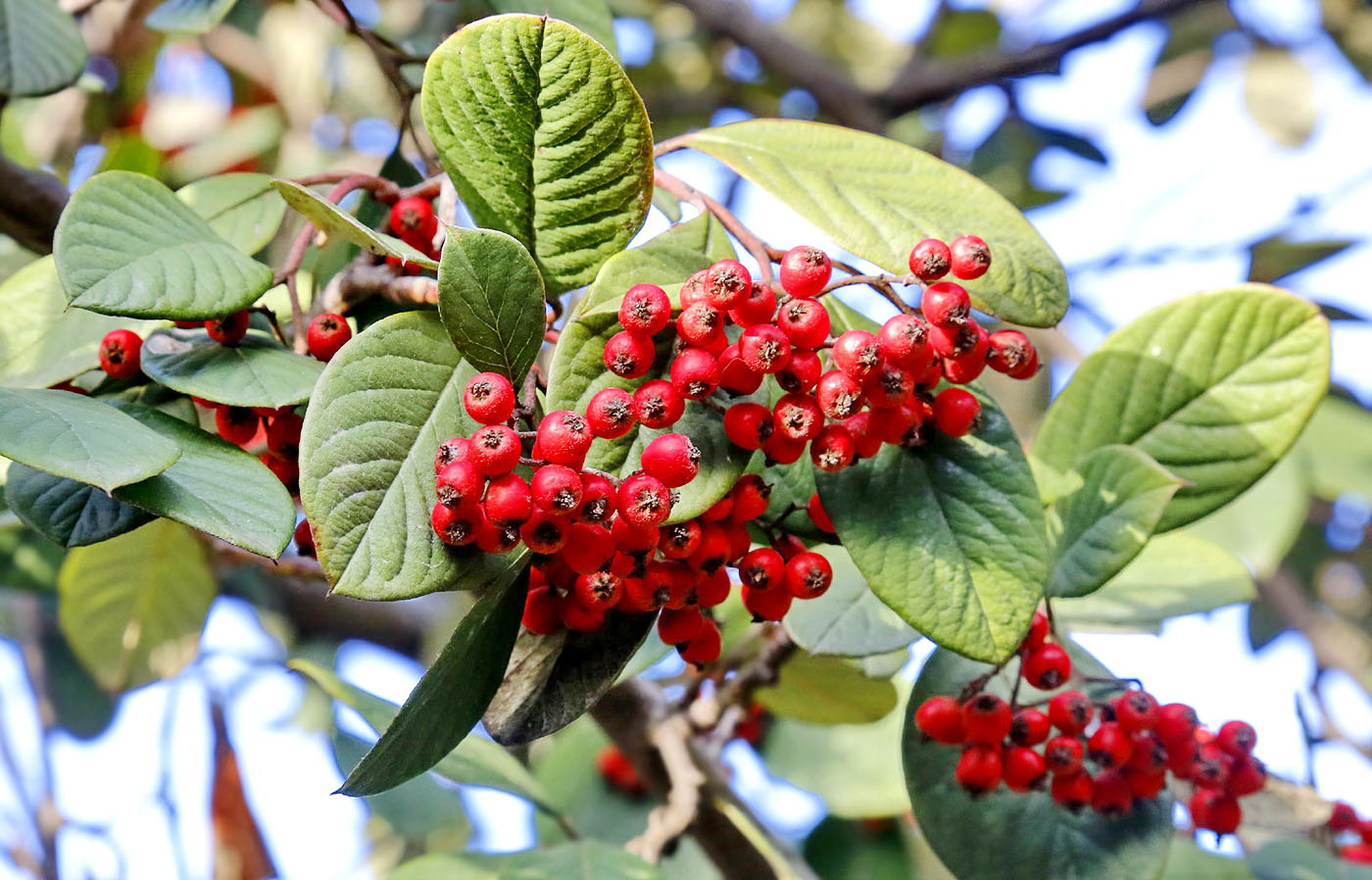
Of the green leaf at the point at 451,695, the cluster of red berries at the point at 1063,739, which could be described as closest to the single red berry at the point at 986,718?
the cluster of red berries at the point at 1063,739

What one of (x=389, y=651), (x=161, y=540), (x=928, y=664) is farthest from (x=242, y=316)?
(x=389, y=651)

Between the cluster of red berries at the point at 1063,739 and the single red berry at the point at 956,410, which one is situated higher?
the single red berry at the point at 956,410

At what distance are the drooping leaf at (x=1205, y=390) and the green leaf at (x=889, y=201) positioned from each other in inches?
11.0

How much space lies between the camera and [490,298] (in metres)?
0.67

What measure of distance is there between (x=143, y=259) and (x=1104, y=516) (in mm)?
758

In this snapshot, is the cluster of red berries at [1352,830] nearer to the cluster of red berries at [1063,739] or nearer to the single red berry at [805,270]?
the cluster of red berries at [1063,739]

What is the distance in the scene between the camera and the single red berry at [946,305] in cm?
74

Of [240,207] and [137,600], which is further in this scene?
[137,600]

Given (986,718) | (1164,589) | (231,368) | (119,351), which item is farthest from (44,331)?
(1164,589)

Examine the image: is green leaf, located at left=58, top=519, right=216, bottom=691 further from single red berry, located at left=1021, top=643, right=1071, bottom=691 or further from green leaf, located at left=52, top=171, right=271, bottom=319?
single red berry, located at left=1021, top=643, right=1071, bottom=691

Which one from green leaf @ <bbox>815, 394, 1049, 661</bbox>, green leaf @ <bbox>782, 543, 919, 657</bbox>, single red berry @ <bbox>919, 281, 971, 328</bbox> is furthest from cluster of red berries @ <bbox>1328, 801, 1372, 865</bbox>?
single red berry @ <bbox>919, 281, 971, 328</bbox>

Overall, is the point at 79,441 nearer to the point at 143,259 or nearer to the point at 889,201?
the point at 143,259

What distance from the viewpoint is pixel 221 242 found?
0.83m

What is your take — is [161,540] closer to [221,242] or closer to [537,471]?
[221,242]
